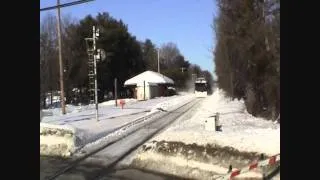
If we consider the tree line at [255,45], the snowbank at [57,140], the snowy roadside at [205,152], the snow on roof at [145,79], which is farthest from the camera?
the snow on roof at [145,79]

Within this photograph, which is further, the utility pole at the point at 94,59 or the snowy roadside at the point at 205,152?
the utility pole at the point at 94,59

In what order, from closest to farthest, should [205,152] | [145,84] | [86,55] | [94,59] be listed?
[205,152], [94,59], [86,55], [145,84]

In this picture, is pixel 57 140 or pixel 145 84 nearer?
pixel 57 140

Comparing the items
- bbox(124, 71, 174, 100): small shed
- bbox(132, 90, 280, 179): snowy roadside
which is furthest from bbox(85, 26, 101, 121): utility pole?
bbox(132, 90, 280, 179): snowy roadside

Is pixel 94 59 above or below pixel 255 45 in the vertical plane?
below

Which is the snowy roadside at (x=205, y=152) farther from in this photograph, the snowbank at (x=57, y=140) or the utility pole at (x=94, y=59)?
the utility pole at (x=94, y=59)

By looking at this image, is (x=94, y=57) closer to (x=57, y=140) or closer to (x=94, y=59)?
(x=94, y=59)

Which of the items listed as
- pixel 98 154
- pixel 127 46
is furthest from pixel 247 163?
pixel 127 46

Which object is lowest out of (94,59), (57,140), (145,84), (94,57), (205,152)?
(57,140)

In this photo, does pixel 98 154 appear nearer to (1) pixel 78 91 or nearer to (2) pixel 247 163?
(2) pixel 247 163

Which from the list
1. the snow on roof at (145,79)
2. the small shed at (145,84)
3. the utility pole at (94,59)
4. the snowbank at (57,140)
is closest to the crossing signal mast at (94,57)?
the utility pole at (94,59)

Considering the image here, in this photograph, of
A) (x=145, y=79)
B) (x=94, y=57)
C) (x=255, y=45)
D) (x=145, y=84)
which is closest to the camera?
(x=255, y=45)

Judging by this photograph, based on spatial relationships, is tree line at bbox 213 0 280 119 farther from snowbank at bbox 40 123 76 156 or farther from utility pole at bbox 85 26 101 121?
snowbank at bbox 40 123 76 156

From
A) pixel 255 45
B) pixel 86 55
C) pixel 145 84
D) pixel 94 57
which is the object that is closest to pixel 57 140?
pixel 255 45
